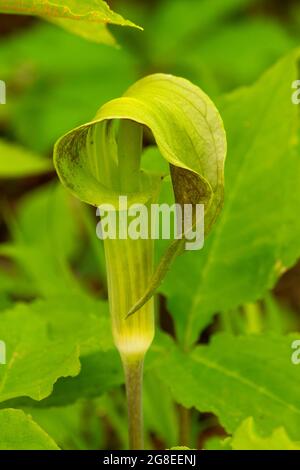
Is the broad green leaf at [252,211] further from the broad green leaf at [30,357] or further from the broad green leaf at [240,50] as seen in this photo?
the broad green leaf at [240,50]

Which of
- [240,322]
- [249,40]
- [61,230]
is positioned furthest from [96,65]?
[240,322]

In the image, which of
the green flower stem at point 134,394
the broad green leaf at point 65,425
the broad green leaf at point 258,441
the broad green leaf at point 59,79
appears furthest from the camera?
the broad green leaf at point 59,79

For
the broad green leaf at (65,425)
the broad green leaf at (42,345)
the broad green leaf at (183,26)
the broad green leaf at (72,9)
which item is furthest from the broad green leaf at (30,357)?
the broad green leaf at (183,26)

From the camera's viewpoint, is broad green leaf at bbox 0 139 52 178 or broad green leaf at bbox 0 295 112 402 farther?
broad green leaf at bbox 0 139 52 178

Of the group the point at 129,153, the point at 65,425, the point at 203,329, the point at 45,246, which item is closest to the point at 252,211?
the point at 203,329

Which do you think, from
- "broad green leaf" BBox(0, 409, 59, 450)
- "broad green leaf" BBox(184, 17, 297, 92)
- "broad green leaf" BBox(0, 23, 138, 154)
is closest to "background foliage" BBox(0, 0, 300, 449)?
"broad green leaf" BBox(0, 409, 59, 450)

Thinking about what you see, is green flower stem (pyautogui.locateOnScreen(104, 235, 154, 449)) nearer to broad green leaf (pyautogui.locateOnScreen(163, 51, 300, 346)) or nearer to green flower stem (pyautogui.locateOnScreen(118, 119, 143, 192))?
green flower stem (pyautogui.locateOnScreen(118, 119, 143, 192))
